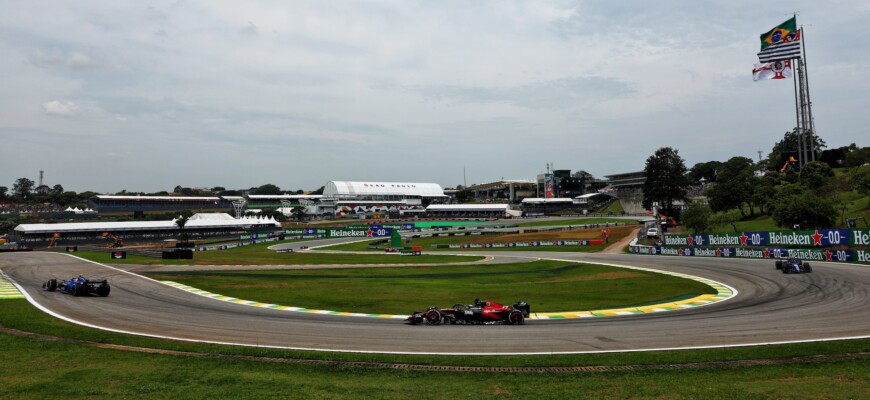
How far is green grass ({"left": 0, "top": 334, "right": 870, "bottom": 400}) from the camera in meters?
11.7

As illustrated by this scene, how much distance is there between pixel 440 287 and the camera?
33750mm

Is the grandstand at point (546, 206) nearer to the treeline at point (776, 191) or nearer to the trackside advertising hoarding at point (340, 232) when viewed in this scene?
the treeline at point (776, 191)

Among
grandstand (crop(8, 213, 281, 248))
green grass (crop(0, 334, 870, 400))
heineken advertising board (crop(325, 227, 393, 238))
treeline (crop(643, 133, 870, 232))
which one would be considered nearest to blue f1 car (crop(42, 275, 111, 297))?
green grass (crop(0, 334, 870, 400))

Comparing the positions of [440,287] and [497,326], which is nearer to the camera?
[497,326]

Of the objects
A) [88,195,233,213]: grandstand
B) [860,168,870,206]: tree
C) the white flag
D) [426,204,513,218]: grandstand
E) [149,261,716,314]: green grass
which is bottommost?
[149,261,716,314]: green grass

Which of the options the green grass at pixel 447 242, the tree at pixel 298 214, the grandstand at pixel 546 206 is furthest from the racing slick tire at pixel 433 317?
the grandstand at pixel 546 206

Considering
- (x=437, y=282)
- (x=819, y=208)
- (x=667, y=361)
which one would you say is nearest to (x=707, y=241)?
(x=819, y=208)

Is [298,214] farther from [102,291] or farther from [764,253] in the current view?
[102,291]

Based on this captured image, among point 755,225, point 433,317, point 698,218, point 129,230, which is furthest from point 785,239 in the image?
point 129,230

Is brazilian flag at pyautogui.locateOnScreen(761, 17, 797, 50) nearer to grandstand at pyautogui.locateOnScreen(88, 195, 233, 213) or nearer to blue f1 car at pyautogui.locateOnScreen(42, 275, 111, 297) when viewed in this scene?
blue f1 car at pyautogui.locateOnScreen(42, 275, 111, 297)

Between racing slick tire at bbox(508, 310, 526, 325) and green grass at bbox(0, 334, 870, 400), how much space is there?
24.9ft

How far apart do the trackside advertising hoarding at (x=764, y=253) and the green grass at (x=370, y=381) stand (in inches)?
1391

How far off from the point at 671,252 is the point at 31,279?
6036cm

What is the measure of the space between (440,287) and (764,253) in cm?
3464
